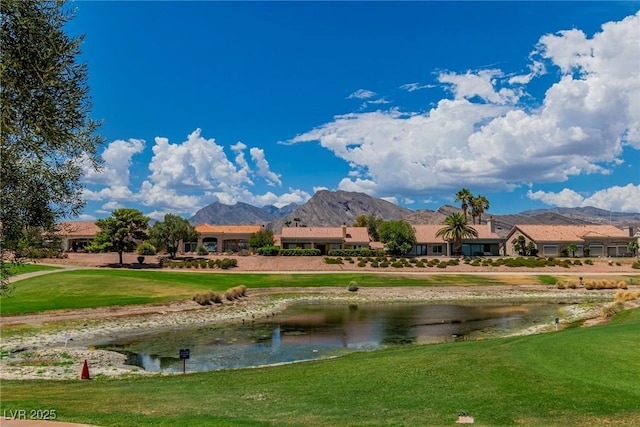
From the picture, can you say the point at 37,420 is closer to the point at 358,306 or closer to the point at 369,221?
the point at 358,306

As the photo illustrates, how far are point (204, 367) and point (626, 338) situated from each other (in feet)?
63.0

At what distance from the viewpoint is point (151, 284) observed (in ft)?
188

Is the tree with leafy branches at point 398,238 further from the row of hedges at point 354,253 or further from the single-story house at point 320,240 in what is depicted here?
the single-story house at point 320,240

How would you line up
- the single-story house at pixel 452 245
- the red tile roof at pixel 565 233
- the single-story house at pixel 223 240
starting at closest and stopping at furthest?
the red tile roof at pixel 565 233
the single-story house at pixel 452 245
the single-story house at pixel 223 240

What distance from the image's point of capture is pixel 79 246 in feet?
354

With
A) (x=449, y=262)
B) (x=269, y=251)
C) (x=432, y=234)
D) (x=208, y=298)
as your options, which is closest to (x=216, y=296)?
(x=208, y=298)

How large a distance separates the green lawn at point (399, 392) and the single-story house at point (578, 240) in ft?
309

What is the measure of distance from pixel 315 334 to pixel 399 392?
21.6m

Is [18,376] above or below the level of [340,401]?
below

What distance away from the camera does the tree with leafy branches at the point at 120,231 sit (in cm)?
8512

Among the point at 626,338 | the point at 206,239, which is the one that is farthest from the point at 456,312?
the point at 206,239

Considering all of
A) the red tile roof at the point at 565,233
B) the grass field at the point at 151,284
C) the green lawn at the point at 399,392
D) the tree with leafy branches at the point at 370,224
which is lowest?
the grass field at the point at 151,284

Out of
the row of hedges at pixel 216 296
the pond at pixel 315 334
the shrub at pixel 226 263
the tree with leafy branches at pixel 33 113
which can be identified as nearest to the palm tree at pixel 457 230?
the shrub at pixel 226 263

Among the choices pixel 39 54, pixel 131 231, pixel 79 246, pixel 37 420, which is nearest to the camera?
pixel 37 420
